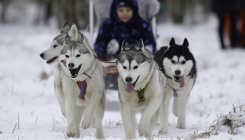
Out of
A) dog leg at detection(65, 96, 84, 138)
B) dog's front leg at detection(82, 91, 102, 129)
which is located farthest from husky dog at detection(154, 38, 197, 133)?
dog leg at detection(65, 96, 84, 138)

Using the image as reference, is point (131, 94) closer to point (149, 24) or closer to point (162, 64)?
point (162, 64)

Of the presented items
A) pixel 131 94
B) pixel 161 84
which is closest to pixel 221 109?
pixel 161 84

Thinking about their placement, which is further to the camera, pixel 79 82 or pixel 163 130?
pixel 163 130

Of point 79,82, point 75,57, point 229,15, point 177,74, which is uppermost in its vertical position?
point 229,15

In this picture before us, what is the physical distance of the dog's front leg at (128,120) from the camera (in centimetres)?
465

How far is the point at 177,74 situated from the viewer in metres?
5.50

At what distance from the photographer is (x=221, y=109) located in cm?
671

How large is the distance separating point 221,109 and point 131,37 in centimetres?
178

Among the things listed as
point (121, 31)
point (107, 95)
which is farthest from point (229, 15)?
point (121, 31)

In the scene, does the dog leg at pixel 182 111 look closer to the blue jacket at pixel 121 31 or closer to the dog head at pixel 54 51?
the blue jacket at pixel 121 31

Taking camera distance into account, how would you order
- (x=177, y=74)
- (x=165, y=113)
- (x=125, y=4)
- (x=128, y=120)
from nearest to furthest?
1. (x=128, y=120)
2. (x=177, y=74)
3. (x=165, y=113)
4. (x=125, y=4)

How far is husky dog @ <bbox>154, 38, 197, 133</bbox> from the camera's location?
5.57m

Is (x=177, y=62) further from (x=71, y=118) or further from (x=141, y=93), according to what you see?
(x=71, y=118)

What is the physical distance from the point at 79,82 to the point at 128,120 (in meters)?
0.69
